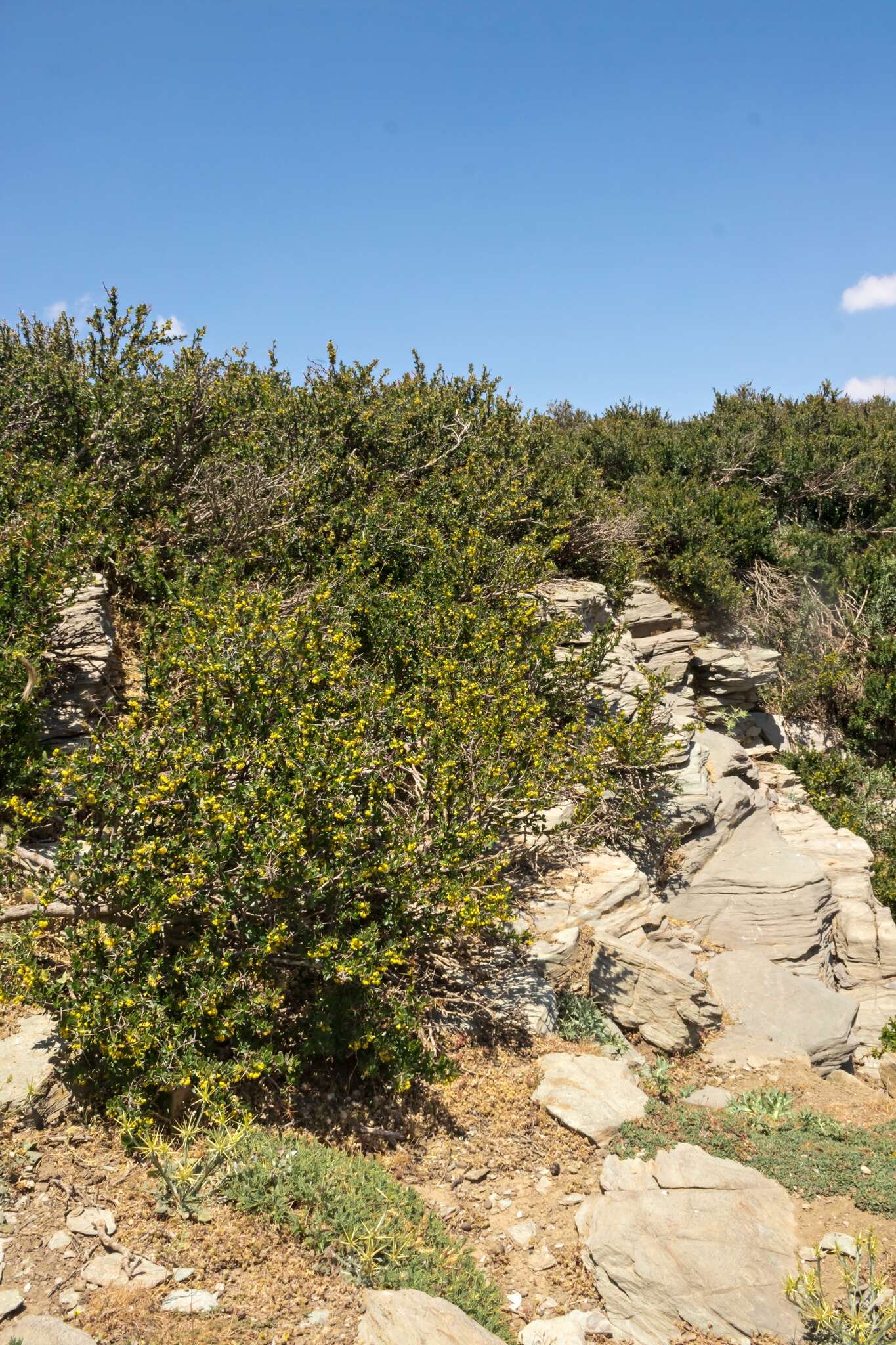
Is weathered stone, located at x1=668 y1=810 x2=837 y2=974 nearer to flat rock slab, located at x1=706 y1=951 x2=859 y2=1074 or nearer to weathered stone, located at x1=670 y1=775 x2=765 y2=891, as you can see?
weathered stone, located at x1=670 y1=775 x2=765 y2=891

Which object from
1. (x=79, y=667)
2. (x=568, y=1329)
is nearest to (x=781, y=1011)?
(x=568, y=1329)

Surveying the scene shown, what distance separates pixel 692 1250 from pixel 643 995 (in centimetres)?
326

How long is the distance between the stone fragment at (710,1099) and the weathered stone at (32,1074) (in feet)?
16.1

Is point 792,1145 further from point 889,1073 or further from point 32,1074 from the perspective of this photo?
point 32,1074

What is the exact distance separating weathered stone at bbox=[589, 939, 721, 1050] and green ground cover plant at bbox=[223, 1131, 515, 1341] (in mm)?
3397

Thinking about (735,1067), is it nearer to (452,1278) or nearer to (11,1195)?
(452,1278)

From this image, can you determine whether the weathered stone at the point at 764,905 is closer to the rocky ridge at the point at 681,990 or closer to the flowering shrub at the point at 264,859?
the rocky ridge at the point at 681,990

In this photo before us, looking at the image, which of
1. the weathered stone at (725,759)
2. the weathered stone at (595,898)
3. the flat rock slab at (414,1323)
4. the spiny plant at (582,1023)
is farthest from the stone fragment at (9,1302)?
the weathered stone at (725,759)

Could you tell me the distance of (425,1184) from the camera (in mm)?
5574

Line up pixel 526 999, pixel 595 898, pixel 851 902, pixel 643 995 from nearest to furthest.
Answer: pixel 526 999 → pixel 643 995 → pixel 595 898 → pixel 851 902

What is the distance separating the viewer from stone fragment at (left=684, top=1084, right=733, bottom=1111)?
6.94 metres

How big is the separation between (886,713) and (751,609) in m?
3.05

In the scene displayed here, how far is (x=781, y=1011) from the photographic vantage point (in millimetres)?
9055

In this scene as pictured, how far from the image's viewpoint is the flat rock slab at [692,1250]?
4613mm
